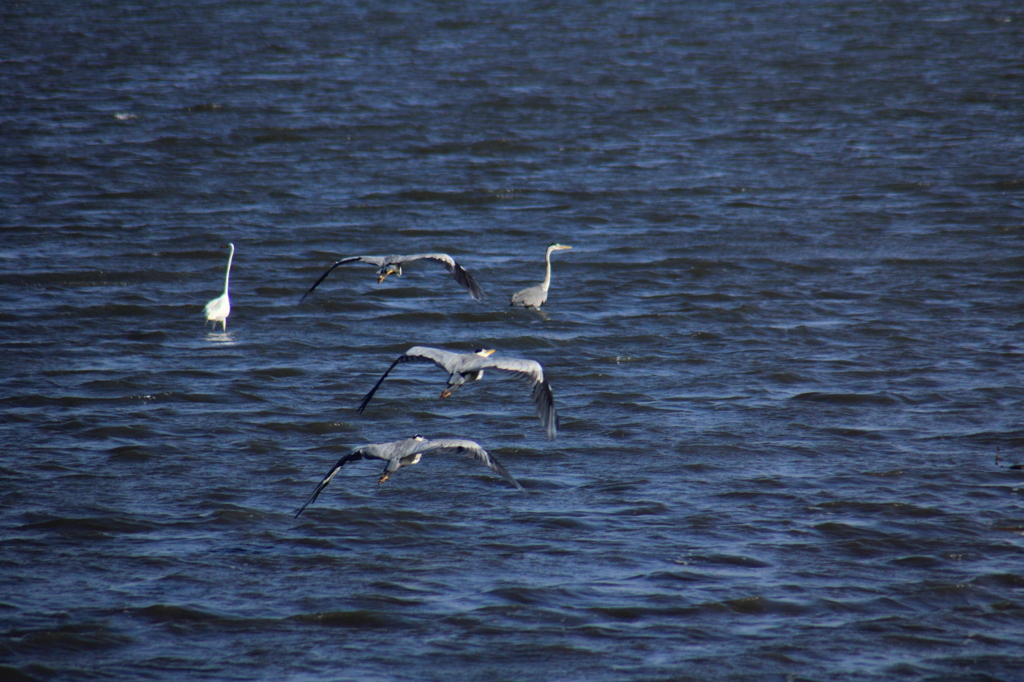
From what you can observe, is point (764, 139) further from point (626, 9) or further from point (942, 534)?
point (626, 9)

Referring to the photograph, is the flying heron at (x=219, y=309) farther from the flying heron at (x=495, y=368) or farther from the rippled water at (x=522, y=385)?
the flying heron at (x=495, y=368)

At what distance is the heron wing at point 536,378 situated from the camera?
8534 millimetres

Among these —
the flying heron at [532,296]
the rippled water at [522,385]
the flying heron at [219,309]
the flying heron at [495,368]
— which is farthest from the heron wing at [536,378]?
the flying heron at [219,309]

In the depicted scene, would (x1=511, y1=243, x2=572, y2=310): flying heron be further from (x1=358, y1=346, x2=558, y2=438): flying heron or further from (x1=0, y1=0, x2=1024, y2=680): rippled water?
(x1=358, y1=346, x2=558, y2=438): flying heron

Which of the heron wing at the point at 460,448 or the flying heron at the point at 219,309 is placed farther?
the flying heron at the point at 219,309

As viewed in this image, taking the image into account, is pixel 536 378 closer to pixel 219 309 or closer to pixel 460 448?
pixel 460 448

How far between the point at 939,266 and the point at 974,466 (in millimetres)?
6208

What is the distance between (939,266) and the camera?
14945 mm

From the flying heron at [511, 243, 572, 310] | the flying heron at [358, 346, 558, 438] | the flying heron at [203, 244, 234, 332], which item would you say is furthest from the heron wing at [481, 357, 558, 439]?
the flying heron at [203, 244, 234, 332]

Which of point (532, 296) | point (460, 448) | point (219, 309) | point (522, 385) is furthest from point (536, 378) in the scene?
point (219, 309)

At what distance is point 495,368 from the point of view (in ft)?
29.1

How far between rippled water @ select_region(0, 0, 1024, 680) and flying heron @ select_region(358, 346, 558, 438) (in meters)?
0.75

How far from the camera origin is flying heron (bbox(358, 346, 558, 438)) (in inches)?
335

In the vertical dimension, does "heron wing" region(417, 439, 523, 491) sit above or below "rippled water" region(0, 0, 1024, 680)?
above
